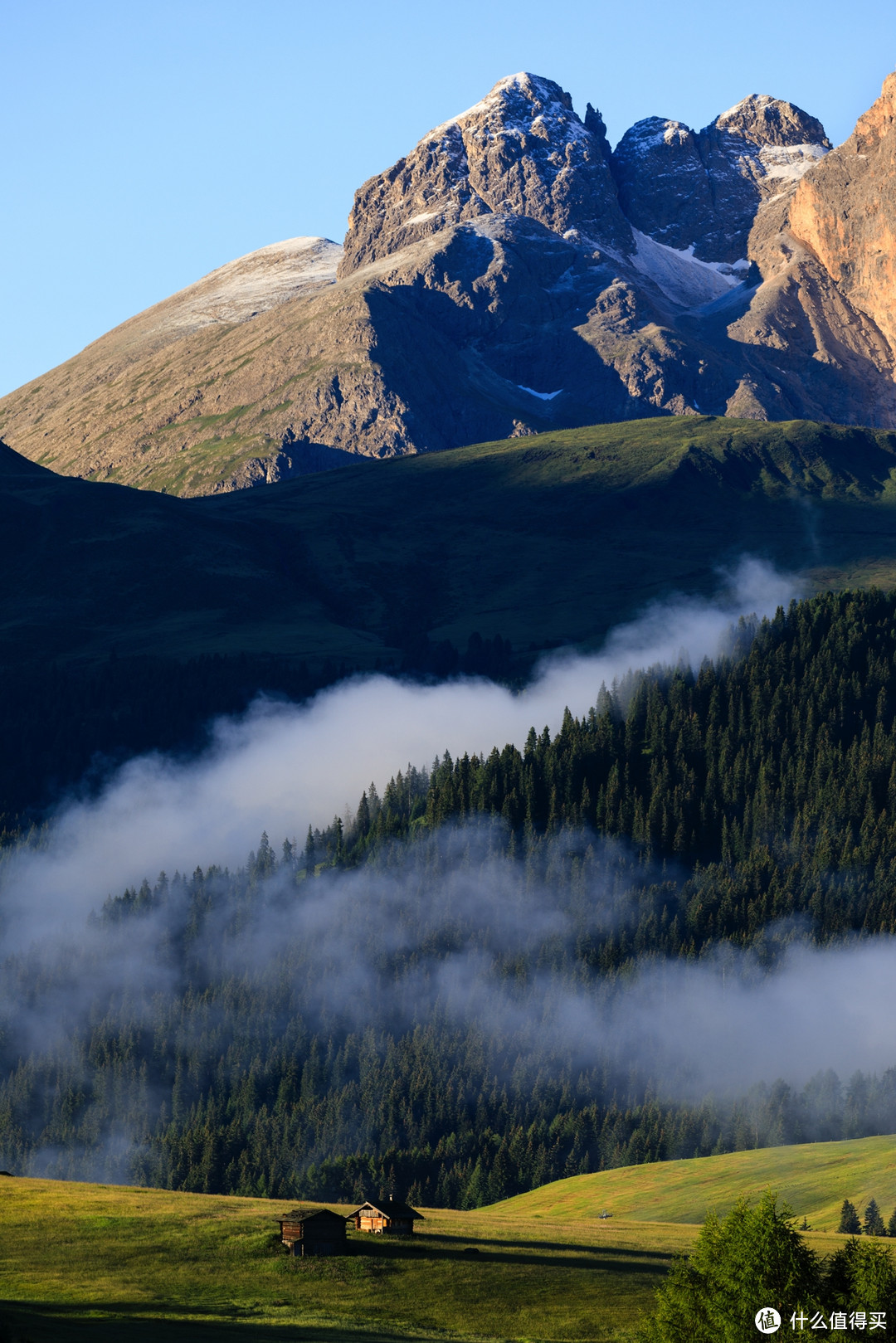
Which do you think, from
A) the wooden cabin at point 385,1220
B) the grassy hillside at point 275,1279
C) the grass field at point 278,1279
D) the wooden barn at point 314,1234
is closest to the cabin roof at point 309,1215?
the wooden barn at point 314,1234

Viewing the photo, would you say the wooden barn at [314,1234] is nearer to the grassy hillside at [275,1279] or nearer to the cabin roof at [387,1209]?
the grassy hillside at [275,1279]

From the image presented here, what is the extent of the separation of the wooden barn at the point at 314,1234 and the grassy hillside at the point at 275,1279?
1617 millimetres

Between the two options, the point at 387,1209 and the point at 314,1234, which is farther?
the point at 387,1209

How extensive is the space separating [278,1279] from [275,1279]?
0.80 feet

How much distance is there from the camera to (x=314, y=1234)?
14762cm

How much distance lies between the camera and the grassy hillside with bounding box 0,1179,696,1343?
122062mm

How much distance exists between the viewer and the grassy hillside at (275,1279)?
122062mm

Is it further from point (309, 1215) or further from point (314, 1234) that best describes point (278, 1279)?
point (309, 1215)

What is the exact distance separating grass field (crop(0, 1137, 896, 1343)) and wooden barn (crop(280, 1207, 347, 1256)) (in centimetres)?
155

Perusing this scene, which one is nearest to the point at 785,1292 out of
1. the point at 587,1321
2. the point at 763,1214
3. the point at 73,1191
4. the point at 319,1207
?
the point at 763,1214

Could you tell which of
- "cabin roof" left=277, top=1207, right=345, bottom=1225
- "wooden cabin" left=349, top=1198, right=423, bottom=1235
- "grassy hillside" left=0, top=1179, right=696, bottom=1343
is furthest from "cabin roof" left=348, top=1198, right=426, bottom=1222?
"cabin roof" left=277, top=1207, right=345, bottom=1225

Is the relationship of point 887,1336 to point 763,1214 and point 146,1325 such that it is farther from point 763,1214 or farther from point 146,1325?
point 146,1325

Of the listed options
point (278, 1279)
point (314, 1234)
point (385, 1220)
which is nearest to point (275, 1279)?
point (278, 1279)

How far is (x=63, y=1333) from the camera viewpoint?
109938 mm
